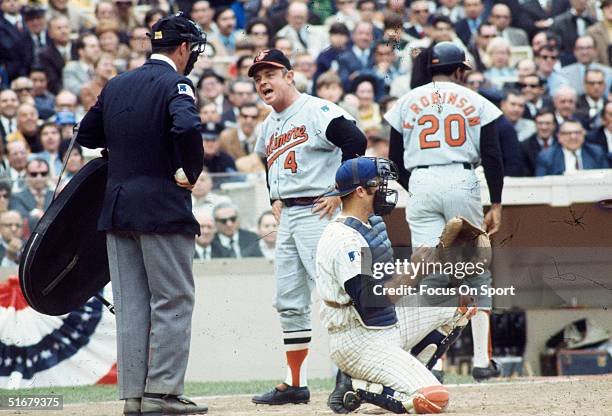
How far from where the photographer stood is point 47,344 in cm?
952

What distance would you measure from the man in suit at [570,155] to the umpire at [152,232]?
5.84 m

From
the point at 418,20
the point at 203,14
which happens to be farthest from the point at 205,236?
the point at 203,14

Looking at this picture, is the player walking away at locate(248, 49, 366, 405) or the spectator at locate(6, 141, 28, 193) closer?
the player walking away at locate(248, 49, 366, 405)

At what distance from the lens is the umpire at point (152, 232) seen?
6051 millimetres

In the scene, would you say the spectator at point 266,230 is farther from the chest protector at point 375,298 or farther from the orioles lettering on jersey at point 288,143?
the chest protector at point 375,298

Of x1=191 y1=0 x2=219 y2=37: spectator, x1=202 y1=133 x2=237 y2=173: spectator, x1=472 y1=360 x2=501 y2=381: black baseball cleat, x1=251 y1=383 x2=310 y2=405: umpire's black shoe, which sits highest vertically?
x1=191 y1=0 x2=219 y2=37: spectator

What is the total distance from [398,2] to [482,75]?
1.28 metres

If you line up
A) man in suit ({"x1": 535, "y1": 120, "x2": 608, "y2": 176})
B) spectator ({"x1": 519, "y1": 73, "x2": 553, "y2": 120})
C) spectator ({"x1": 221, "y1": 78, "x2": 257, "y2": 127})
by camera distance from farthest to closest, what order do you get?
spectator ({"x1": 221, "y1": 78, "x2": 257, "y2": 127}), spectator ({"x1": 519, "y1": 73, "x2": 553, "y2": 120}), man in suit ({"x1": 535, "y1": 120, "x2": 608, "y2": 176})

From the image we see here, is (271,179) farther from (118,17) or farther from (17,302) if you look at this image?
(118,17)

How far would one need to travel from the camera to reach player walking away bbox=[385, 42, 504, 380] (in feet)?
25.2

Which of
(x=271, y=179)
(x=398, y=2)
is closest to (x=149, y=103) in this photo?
(x=271, y=179)

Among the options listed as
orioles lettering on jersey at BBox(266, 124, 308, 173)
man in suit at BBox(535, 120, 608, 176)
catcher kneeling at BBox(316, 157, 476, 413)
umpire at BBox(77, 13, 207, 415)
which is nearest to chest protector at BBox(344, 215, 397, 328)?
catcher kneeling at BBox(316, 157, 476, 413)

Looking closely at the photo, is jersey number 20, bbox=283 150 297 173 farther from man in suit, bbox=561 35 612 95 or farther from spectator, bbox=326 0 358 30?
man in suit, bbox=561 35 612 95

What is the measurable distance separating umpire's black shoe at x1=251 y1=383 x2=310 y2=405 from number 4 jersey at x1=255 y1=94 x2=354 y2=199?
4.03 ft
